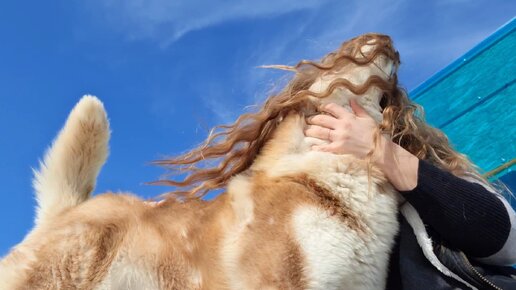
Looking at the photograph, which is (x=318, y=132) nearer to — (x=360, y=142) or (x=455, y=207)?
(x=360, y=142)

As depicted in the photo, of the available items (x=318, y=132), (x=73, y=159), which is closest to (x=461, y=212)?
(x=318, y=132)

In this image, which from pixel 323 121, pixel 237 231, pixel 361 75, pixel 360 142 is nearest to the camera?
pixel 237 231

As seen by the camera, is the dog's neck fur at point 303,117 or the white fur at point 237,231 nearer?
the white fur at point 237,231

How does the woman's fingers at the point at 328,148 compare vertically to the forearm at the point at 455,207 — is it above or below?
above

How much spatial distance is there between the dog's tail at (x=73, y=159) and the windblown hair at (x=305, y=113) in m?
0.36

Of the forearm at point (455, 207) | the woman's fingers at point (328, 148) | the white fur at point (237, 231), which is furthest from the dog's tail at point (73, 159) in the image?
the forearm at point (455, 207)

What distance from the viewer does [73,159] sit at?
255cm

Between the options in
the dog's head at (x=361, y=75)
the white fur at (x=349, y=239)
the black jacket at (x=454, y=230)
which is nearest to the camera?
the white fur at (x=349, y=239)

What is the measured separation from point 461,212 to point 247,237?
0.83 meters

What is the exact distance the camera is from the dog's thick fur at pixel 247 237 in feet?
6.66

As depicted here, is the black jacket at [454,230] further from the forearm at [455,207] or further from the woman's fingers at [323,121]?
the woman's fingers at [323,121]

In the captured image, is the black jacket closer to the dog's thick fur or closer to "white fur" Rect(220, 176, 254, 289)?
the dog's thick fur

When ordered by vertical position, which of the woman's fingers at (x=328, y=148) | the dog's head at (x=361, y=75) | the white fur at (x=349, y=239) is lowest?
the white fur at (x=349, y=239)

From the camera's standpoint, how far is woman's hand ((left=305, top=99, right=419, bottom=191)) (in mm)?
2225
